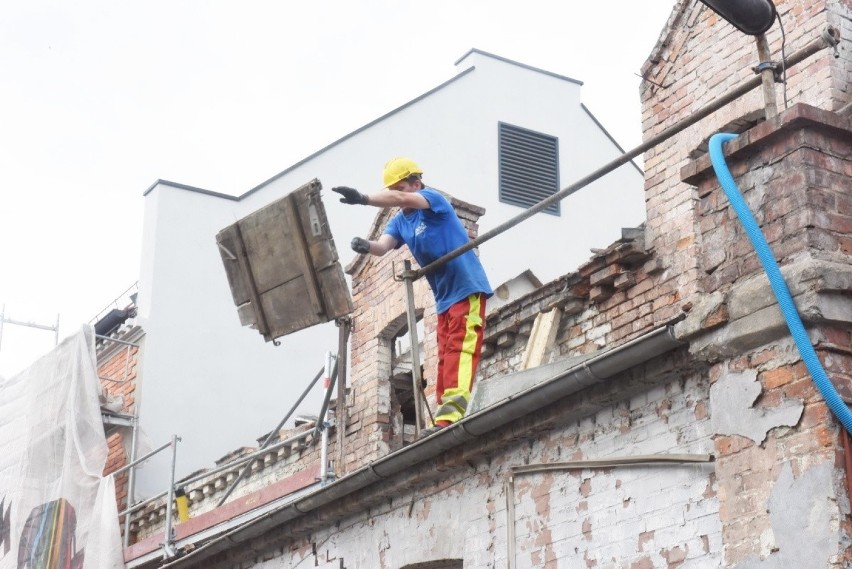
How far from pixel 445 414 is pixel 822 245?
3.49 meters

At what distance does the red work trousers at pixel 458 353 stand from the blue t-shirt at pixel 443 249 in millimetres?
82

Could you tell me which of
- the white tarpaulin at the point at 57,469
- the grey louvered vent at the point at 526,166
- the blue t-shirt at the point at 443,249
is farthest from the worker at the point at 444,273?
the grey louvered vent at the point at 526,166

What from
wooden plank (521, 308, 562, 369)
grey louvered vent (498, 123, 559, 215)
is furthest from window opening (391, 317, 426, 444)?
grey louvered vent (498, 123, 559, 215)

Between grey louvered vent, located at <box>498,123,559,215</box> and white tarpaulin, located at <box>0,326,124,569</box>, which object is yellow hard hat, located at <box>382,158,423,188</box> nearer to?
white tarpaulin, located at <box>0,326,124,569</box>

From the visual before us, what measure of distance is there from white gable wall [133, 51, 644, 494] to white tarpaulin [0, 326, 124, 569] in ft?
5.30

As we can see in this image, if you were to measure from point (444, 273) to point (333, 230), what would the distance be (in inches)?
371

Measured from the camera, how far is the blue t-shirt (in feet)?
31.6

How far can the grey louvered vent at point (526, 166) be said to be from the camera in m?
20.2

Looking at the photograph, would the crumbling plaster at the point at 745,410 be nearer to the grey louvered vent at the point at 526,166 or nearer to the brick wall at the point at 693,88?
the brick wall at the point at 693,88

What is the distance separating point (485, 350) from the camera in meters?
12.6

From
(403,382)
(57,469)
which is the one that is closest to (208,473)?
(403,382)

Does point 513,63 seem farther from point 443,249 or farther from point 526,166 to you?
point 443,249

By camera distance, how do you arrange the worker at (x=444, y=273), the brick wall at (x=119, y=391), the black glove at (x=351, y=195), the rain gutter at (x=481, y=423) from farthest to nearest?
the brick wall at (x=119, y=391) → the worker at (x=444, y=273) → the black glove at (x=351, y=195) → the rain gutter at (x=481, y=423)

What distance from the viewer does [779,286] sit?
6.17 metres
